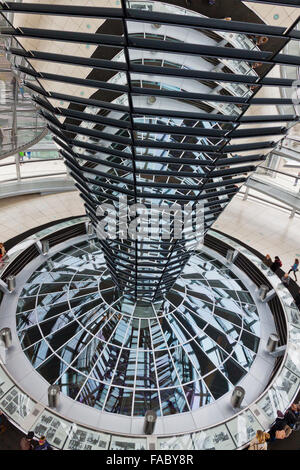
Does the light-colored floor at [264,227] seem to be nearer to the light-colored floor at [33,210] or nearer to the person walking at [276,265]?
the person walking at [276,265]

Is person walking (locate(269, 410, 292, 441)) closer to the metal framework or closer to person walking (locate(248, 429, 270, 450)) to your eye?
person walking (locate(248, 429, 270, 450))

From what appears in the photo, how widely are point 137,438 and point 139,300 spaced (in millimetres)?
4527

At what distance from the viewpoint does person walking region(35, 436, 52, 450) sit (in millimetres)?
8352

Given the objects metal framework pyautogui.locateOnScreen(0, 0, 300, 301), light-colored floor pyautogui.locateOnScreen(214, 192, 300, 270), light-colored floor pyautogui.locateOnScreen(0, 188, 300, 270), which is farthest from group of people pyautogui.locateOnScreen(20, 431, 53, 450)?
light-colored floor pyautogui.locateOnScreen(214, 192, 300, 270)

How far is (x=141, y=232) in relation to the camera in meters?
9.40

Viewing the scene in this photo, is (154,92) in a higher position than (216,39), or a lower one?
lower

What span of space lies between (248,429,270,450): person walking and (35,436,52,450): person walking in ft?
16.8

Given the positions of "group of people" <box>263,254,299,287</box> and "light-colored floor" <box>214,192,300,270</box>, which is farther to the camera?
"light-colored floor" <box>214,192,300,270</box>

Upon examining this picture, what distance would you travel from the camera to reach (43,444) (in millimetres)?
8438

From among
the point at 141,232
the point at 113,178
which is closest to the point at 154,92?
the point at 113,178

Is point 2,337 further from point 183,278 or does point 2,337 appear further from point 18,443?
point 183,278

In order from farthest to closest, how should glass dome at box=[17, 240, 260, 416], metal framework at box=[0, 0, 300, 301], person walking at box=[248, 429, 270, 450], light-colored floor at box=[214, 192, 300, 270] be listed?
light-colored floor at box=[214, 192, 300, 270], glass dome at box=[17, 240, 260, 416], person walking at box=[248, 429, 270, 450], metal framework at box=[0, 0, 300, 301]

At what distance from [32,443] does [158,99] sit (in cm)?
860

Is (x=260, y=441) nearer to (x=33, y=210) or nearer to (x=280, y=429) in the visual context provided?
(x=280, y=429)
